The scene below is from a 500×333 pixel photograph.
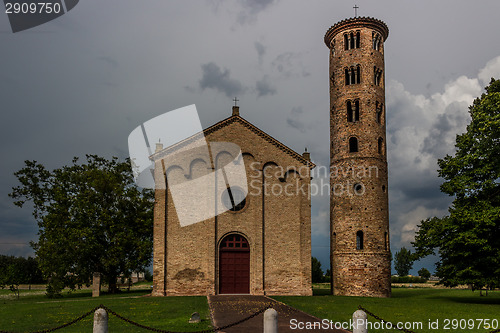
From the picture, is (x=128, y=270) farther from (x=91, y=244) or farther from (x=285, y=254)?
(x=285, y=254)

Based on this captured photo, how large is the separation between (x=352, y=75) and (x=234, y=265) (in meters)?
16.2

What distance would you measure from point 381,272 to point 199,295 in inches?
479

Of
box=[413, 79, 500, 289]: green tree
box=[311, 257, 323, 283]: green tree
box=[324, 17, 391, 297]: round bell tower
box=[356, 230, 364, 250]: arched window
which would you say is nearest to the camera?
box=[413, 79, 500, 289]: green tree

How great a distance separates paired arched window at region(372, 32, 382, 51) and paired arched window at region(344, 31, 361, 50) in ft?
3.37

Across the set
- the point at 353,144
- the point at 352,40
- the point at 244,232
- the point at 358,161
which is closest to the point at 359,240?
A: the point at 358,161

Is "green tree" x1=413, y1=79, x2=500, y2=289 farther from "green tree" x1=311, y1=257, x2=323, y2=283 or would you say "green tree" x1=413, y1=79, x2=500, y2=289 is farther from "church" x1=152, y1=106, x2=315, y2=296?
"green tree" x1=311, y1=257, x2=323, y2=283

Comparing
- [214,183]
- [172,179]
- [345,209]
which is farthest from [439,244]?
[172,179]

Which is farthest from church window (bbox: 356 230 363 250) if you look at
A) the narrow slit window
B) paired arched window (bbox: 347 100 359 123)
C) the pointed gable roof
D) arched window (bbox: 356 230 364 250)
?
the narrow slit window

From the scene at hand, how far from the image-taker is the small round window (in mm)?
28344

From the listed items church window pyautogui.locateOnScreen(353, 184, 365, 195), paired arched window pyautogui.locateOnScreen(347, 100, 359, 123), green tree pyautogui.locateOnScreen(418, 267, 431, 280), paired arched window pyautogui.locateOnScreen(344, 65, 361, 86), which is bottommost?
green tree pyautogui.locateOnScreen(418, 267, 431, 280)

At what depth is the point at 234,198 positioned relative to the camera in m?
28.5

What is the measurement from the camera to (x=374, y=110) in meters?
31.0

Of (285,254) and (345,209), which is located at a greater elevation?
(345,209)

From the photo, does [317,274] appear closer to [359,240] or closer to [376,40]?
[359,240]
